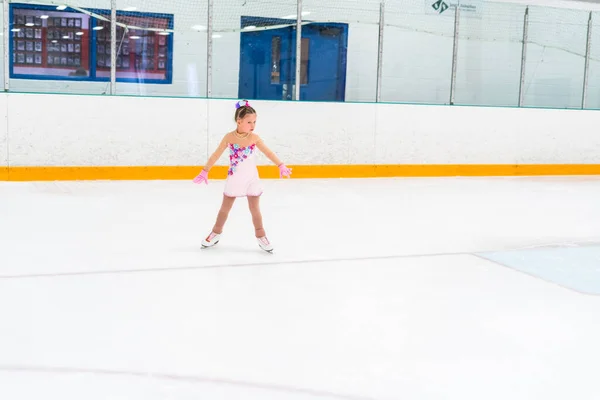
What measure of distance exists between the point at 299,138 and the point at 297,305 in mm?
5828

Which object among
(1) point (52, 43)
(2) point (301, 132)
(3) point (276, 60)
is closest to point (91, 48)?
(1) point (52, 43)

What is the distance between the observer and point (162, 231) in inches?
203

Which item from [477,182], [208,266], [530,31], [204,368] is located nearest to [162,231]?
[208,266]

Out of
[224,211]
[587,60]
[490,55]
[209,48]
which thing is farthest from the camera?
[490,55]

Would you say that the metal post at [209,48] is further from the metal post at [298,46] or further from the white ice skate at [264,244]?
the white ice skate at [264,244]

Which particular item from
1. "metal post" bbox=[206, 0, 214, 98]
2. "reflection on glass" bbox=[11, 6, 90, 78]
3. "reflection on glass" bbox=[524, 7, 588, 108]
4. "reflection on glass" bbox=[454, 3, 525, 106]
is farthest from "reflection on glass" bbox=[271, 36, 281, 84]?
"reflection on glass" bbox=[524, 7, 588, 108]

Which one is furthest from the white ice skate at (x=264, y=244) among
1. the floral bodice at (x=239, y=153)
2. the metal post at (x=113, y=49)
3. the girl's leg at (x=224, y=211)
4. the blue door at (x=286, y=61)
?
the blue door at (x=286, y=61)

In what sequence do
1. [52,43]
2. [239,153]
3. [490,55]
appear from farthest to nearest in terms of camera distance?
[490,55] < [52,43] < [239,153]

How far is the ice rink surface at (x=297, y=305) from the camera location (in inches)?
94.5

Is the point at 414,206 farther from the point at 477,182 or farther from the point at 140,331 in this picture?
the point at 140,331

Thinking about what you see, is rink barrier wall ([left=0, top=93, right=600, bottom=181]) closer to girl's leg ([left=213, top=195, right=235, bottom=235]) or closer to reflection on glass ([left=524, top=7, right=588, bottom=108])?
reflection on glass ([left=524, top=7, right=588, bottom=108])

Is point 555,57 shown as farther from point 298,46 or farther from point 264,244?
point 264,244

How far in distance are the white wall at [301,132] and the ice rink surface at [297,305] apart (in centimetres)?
193

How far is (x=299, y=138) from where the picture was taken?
9023 mm
